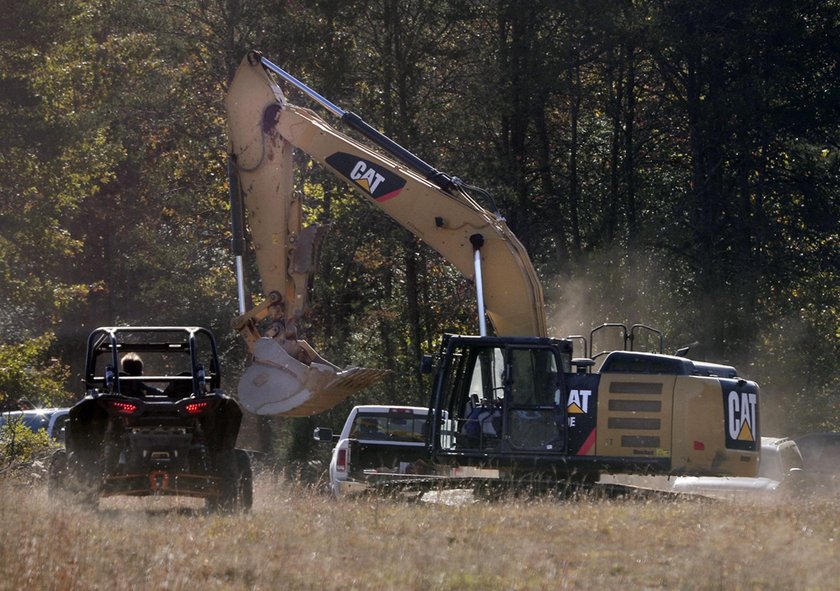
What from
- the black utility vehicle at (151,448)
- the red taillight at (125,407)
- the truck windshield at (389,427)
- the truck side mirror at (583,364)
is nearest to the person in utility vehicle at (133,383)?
the black utility vehicle at (151,448)

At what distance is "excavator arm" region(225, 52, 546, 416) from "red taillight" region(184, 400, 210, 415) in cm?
148

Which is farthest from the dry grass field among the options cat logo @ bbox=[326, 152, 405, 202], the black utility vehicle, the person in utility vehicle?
cat logo @ bbox=[326, 152, 405, 202]

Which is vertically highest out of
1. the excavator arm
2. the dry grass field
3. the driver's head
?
the excavator arm

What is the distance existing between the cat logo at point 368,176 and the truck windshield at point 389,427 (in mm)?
3331

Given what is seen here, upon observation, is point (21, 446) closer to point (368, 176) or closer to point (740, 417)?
point (368, 176)

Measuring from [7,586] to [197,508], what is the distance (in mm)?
5132

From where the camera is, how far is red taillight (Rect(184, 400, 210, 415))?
1193 centimetres

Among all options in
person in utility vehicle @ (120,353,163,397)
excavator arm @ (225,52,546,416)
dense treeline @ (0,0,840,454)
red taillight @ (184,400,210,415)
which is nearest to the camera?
red taillight @ (184,400,210,415)

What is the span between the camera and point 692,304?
27.6m

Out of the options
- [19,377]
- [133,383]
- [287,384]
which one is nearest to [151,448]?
[133,383]

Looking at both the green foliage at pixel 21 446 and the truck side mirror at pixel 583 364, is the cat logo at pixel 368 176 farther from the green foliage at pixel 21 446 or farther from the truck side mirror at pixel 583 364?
the green foliage at pixel 21 446

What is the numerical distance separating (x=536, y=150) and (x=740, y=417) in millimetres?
17533

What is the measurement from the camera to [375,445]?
16.6 metres

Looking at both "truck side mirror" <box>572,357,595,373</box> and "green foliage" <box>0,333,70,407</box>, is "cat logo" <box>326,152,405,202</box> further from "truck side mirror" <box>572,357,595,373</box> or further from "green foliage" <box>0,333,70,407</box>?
"green foliage" <box>0,333,70,407</box>
